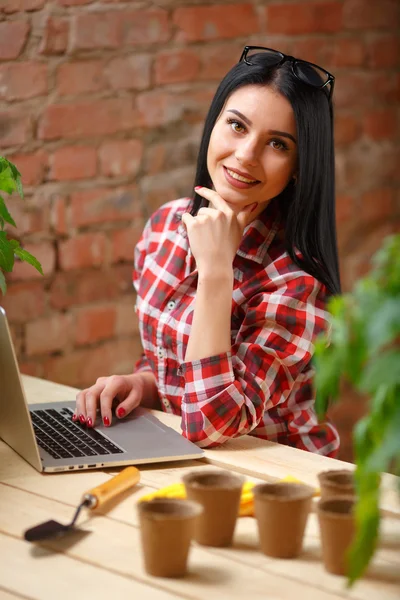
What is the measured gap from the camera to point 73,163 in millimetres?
2277

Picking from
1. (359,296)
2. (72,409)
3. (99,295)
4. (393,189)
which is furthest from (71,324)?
(359,296)

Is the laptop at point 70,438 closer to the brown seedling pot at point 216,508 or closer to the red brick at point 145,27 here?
the brown seedling pot at point 216,508

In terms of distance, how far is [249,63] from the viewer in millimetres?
1738

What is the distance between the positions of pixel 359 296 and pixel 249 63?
3.44 ft

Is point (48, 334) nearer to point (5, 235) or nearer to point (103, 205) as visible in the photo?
point (103, 205)

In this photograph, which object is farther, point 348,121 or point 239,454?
point 348,121

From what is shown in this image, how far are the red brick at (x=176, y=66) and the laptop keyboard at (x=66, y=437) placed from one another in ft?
3.53

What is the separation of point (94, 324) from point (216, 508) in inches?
53.6

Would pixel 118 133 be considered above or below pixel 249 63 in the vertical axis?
below

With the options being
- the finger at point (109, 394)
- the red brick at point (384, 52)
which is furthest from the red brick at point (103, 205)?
the red brick at point (384, 52)

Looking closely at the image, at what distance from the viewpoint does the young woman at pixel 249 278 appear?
1559mm

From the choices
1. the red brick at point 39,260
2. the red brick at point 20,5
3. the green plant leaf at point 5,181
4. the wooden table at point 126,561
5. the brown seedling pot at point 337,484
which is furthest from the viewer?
the red brick at point 39,260

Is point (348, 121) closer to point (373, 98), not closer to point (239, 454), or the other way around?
point (373, 98)

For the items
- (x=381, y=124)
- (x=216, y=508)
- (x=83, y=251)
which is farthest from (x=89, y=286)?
(x=216, y=508)
